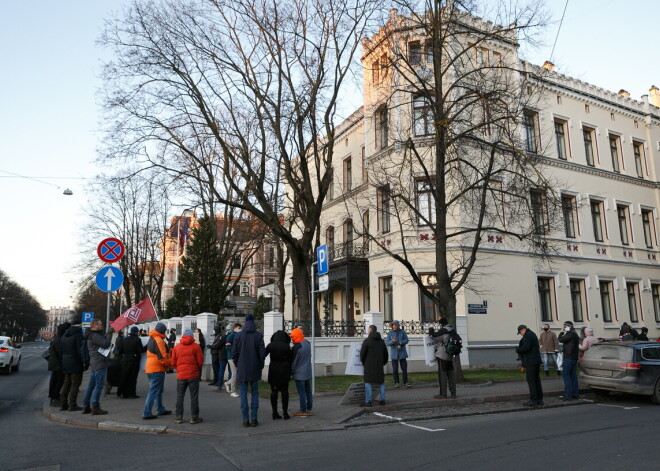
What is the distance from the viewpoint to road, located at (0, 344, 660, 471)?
6.56 m

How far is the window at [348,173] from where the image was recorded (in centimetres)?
3095

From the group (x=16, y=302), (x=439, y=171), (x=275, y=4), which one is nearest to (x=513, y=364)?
(x=439, y=171)

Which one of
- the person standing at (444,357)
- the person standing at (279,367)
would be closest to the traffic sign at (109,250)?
the person standing at (279,367)

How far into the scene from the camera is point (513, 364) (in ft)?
74.1

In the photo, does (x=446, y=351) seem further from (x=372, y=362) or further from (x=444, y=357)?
(x=372, y=362)

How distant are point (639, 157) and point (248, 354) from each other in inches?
1243

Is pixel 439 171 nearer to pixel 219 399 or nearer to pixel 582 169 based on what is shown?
pixel 219 399

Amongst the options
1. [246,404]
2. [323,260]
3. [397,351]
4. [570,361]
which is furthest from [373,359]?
[570,361]

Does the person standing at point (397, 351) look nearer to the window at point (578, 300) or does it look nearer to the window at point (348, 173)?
the window at point (578, 300)

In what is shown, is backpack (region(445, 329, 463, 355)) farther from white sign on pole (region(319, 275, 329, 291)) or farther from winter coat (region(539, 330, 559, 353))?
winter coat (region(539, 330, 559, 353))

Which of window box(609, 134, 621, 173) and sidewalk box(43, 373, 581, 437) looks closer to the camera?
sidewalk box(43, 373, 581, 437)

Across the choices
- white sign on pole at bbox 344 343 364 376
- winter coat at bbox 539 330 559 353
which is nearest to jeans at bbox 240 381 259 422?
white sign on pole at bbox 344 343 364 376

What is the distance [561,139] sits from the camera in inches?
1109

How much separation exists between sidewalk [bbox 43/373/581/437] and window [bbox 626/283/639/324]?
16856 mm
